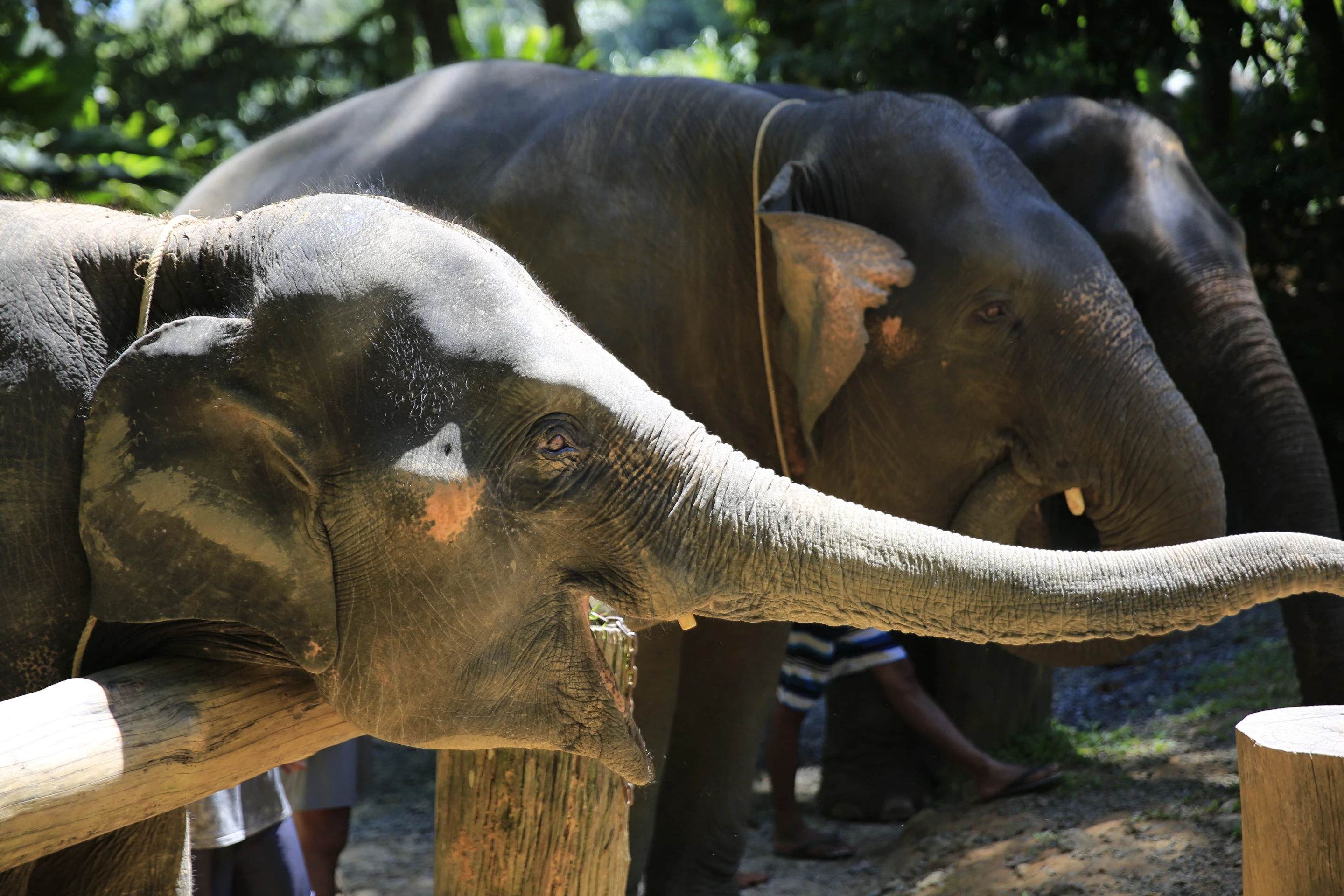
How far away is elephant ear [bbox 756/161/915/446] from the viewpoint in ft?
10.8

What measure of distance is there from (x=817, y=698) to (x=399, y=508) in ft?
11.8

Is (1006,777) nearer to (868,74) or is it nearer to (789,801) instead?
(789,801)

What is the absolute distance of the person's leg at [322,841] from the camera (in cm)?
437

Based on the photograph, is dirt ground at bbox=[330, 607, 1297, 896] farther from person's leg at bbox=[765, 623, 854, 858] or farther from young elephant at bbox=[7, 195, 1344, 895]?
young elephant at bbox=[7, 195, 1344, 895]

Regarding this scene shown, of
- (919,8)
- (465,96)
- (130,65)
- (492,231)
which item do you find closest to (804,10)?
(919,8)

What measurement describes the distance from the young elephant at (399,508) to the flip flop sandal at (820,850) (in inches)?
130

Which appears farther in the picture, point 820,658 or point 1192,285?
point 820,658

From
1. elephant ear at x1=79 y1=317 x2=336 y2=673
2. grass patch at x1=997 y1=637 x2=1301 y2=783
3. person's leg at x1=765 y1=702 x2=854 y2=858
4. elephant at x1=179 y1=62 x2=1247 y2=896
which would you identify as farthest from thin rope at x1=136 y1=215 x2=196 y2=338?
grass patch at x1=997 y1=637 x2=1301 y2=783

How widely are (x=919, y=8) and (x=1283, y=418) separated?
3001 millimetres

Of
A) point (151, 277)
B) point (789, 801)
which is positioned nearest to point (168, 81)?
point (789, 801)

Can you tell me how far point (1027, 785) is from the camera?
469cm

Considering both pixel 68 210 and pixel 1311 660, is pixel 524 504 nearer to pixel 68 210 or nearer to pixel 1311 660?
pixel 68 210

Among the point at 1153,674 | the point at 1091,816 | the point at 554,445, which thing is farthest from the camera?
the point at 1153,674

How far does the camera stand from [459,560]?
178cm
